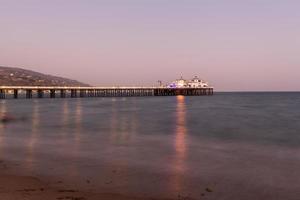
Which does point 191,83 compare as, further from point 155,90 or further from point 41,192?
point 41,192

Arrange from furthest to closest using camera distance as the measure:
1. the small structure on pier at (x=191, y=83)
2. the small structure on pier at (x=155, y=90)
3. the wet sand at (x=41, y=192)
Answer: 1. the small structure on pier at (x=191, y=83)
2. the small structure on pier at (x=155, y=90)
3. the wet sand at (x=41, y=192)

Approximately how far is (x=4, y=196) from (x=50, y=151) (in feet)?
30.9

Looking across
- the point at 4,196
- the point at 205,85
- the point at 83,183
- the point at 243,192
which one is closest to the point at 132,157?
the point at 83,183

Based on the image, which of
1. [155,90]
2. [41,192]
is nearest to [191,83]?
[155,90]

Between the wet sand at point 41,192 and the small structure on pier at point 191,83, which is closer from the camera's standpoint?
the wet sand at point 41,192

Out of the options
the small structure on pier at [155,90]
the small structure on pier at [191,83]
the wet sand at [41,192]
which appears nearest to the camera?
the wet sand at [41,192]

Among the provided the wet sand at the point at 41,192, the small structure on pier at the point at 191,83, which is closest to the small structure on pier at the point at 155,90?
Result: the small structure on pier at the point at 191,83

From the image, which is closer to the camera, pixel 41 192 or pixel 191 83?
pixel 41 192

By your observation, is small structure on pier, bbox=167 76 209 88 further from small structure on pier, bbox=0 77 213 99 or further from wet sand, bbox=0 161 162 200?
wet sand, bbox=0 161 162 200

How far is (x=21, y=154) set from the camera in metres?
16.8

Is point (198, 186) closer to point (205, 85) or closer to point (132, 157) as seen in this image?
point (132, 157)

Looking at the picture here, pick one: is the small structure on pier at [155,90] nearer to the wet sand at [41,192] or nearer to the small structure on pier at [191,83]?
the small structure on pier at [191,83]

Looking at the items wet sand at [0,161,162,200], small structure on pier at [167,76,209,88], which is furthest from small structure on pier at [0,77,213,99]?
wet sand at [0,161,162,200]

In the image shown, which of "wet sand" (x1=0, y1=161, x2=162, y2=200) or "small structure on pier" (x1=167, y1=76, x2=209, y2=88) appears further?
"small structure on pier" (x1=167, y1=76, x2=209, y2=88)
